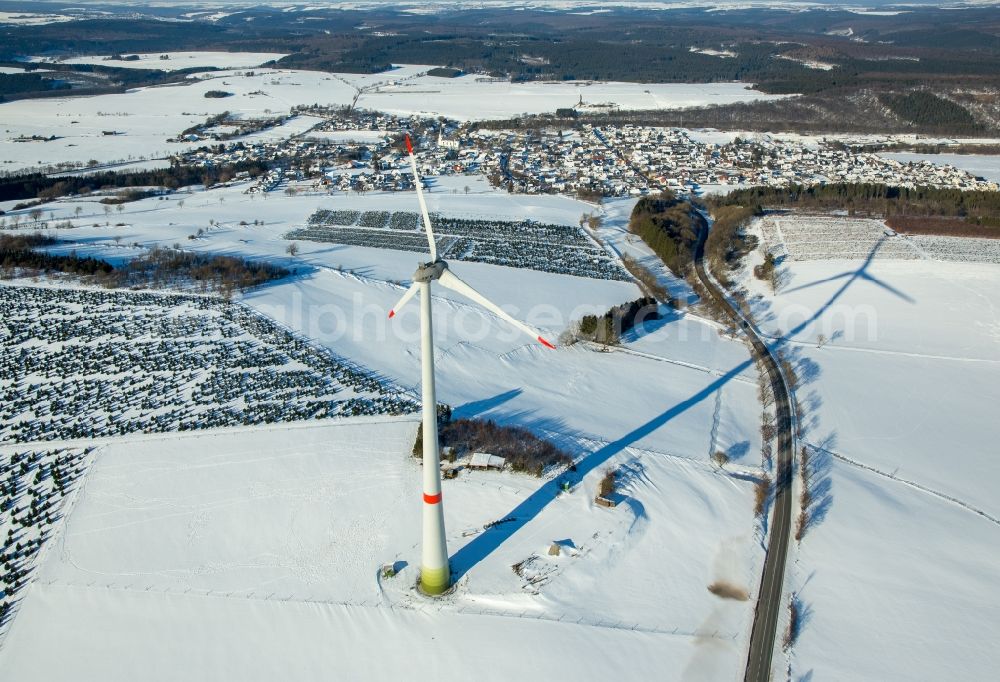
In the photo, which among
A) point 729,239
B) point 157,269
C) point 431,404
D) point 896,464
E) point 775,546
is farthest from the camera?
point 729,239

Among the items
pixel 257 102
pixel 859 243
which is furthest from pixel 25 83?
pixel 859 243

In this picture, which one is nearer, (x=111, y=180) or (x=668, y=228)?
(x=668, y=228)

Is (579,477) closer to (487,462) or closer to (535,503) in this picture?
(535,503)

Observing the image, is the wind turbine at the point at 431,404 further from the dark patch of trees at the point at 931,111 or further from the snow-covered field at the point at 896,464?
the dark patch of trees at the point at 931,111

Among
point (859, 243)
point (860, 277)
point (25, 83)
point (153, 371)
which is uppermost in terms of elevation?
point (25, 83)

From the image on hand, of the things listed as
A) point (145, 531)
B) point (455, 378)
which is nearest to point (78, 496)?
point (145, 531)

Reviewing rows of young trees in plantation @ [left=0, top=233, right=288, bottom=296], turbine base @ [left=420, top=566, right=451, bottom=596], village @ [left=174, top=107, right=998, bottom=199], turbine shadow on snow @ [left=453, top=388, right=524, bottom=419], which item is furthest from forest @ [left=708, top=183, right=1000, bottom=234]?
turbine base @ [left=420, top=566, right=451, bottom=596]
